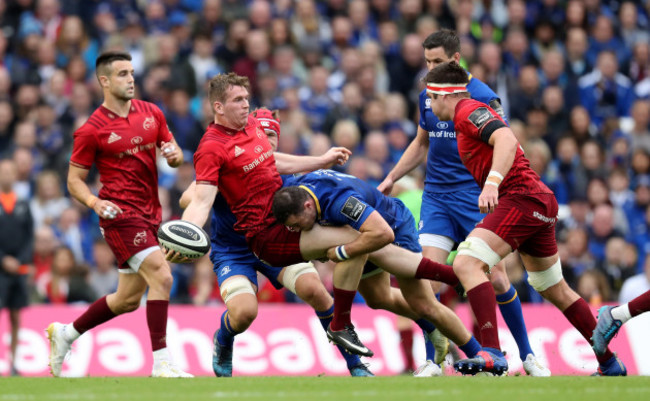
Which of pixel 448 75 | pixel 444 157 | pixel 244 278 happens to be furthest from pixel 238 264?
pixel 448 75

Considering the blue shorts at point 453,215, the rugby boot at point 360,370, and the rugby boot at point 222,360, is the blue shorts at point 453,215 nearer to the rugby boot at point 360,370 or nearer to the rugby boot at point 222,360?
the rugby boot at point 360,370

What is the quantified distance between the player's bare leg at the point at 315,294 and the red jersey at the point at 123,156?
1.27 meters

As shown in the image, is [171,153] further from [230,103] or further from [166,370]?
[166,370]

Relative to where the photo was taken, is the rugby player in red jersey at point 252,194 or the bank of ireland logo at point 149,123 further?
the bank of ireland logo at point 149,123

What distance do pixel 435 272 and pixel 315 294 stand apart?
3.57 feet

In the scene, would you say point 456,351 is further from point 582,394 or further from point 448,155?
point 582,394

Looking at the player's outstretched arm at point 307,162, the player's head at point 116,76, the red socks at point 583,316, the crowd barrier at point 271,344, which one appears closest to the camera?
the red socks at point 583,316

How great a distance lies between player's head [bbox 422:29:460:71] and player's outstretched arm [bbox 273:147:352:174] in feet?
3.53

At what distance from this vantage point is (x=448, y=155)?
9.89 m

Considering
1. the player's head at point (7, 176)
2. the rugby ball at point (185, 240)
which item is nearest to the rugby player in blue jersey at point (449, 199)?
the rugby ball at point (185, 240)

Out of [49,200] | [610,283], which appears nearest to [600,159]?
[610,283]

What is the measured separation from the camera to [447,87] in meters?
8.90

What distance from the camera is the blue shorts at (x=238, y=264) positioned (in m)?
9.82

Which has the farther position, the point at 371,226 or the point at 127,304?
the point at 127,304
